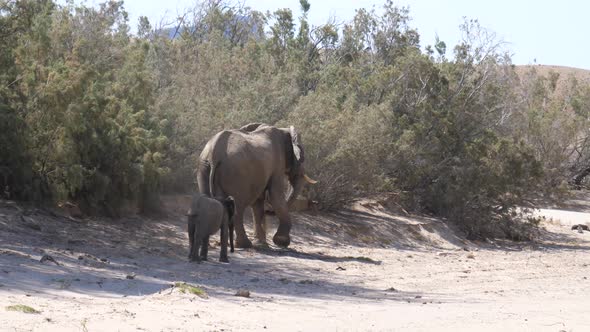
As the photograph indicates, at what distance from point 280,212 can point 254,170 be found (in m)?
1.12

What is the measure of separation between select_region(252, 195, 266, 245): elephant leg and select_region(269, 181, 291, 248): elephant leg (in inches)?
9.9

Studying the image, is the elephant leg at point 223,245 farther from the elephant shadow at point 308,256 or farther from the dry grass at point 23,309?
the dry grass at point 23,309

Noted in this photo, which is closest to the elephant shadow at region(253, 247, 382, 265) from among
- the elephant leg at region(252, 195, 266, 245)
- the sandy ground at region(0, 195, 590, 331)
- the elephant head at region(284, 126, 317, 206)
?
the sandy ground at region(0, 195, 590, 331)

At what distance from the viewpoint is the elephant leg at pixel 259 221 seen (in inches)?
715

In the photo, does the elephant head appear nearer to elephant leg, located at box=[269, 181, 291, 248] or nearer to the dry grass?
elephant leg, located at box=[269, 181, 291, 248]

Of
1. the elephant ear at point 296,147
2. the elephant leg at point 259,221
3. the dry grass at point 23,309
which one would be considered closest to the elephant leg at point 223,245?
the elephant leg at point 259,221

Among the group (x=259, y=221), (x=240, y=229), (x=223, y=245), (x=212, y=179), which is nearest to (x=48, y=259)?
(x=223, y=245)

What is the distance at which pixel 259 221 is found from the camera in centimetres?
1836

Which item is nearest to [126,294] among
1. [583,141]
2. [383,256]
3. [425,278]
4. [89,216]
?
[425,278]

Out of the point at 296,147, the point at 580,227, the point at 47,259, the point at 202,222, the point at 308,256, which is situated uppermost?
the point at 296,147

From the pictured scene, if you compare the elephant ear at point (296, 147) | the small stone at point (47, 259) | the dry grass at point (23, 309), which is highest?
the elephant ear at point (296, 147)

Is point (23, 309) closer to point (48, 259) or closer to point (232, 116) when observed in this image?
point (48, 259)

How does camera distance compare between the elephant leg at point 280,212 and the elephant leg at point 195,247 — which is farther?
the elephant leg at point 280,212

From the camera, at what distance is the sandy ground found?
965cm
